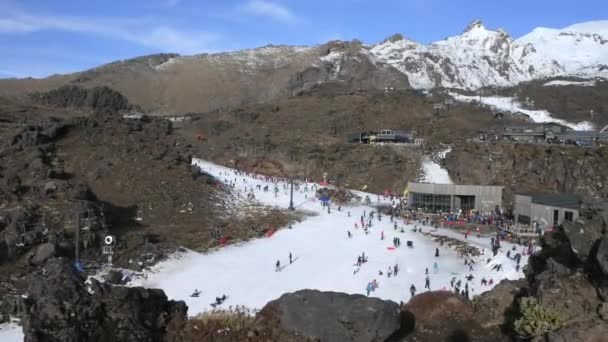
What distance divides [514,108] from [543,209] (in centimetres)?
8451

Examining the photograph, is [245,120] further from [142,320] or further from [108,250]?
[142,320]

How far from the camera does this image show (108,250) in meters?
33.3

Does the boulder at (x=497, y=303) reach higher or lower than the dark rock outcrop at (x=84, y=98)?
lower

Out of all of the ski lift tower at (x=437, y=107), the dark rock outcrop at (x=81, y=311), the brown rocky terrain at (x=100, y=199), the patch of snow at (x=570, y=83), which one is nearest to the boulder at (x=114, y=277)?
the brown rocky terrain at (x=100, y=199)

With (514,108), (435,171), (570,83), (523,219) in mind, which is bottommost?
(523,219)

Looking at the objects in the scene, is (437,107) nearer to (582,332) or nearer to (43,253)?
(43,253)

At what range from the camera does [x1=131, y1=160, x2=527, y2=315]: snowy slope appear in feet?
94.7

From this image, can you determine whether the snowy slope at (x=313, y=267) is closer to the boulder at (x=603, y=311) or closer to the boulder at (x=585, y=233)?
the boulder at (x=585, y=233)

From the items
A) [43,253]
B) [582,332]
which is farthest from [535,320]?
[43,253]

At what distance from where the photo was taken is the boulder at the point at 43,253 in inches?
1179

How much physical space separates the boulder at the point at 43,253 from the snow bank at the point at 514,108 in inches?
3829

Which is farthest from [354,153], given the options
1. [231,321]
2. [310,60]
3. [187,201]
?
[310,60]

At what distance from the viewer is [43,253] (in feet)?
99.2

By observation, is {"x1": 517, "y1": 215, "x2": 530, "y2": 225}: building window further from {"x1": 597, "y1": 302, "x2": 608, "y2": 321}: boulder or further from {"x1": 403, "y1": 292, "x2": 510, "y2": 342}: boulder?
{"x1": 597, "y1": 302, "x2": 608, "y2": 321}: boulder
